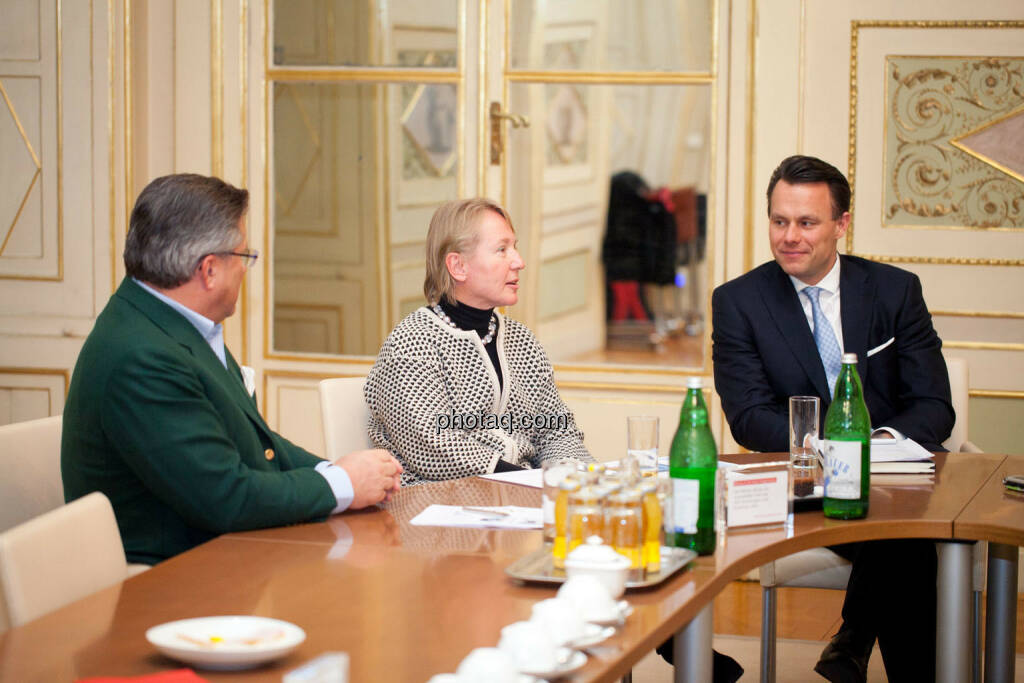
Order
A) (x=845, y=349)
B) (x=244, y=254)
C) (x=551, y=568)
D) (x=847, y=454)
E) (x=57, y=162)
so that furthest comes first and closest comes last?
(x=57, y=162), (x=845, y=349), (x=244, y=254), (x=847, y=454), (x=551, y=568)

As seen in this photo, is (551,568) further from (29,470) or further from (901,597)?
(901,597)

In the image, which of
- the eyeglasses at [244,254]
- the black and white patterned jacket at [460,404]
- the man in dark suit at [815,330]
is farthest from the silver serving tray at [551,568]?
the man in dark suit at [815,330]

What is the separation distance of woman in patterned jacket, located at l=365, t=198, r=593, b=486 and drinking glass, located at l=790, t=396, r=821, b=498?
2.52 ft

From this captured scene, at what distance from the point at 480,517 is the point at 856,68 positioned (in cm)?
288

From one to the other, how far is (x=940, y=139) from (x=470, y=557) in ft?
10.2

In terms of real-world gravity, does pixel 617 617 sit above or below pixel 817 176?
below

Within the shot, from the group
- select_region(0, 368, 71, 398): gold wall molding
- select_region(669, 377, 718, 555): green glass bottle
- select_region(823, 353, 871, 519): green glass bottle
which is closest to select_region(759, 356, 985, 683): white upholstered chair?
select_region(823, 353, 871, 519): green glass bottle

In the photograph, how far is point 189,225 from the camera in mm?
2074

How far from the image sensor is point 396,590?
1.59 m

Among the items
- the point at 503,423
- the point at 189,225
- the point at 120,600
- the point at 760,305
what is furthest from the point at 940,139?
the point at 120,600

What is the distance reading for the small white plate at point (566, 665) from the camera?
48.4 inches

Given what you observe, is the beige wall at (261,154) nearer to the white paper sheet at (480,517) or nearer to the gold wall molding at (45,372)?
the gold wall molding at (45,372)

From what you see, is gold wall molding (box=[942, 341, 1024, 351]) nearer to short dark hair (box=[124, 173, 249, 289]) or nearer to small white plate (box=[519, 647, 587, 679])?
short dark hair (box=[124, 173, 249, 289])

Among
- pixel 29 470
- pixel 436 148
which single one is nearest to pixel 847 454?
pixel 29 470
